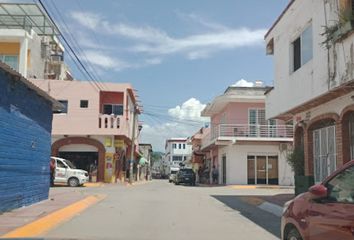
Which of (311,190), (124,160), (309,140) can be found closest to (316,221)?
(311,190)

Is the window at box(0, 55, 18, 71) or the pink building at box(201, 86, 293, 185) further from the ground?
the window at box(0, 55, 18, 71)

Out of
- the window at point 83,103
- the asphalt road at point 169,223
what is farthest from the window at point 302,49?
→ the window at point 83,103

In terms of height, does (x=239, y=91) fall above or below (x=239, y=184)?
above

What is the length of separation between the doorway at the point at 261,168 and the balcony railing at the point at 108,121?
11299 millimetres

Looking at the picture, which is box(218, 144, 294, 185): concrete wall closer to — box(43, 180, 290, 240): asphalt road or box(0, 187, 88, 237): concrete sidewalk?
box(43, 180, 290, 240): asphalt road

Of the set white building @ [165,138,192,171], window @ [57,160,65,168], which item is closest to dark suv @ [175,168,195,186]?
window @ [57,160,65,168]

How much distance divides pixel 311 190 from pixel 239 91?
3963 centimetres

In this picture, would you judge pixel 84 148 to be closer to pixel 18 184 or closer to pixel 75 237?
pixel 18 184

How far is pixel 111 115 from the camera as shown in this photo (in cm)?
4475

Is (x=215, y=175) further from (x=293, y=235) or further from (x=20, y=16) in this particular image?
(x=293, y=235)

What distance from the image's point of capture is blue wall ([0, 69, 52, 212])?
1566 centimetres

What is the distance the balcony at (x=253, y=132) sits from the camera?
1750 inches

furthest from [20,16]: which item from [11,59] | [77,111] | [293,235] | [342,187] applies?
[342,187]

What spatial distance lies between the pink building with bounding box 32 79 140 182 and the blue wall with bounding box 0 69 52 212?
23038 millimetres
